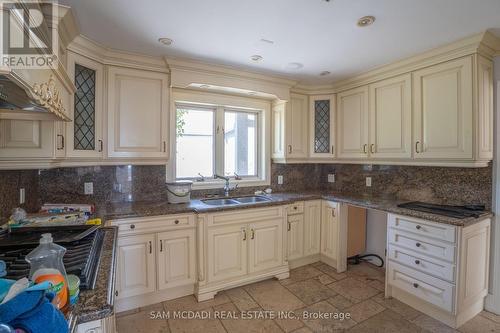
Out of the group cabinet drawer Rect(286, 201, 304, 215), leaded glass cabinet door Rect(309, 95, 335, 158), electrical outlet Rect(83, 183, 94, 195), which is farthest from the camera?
leaded glass cabinet door Rect(309, 95, 335, 158)

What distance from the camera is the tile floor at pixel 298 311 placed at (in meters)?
1.97

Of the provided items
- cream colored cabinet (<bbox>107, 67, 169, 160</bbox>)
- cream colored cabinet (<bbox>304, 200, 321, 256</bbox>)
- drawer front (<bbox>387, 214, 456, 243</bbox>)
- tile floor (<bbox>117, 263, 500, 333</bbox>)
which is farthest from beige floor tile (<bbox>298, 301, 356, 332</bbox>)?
cream colored cabinet (<bbox>107, 67, 169, 160</bbox>)

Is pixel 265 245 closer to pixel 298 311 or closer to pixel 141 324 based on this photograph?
pixel 298 311

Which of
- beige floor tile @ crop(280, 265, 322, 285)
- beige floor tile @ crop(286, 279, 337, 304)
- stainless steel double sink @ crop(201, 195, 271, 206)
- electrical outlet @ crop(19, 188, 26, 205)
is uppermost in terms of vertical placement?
electrical outlet @ crop(19, 188, 26, 205)

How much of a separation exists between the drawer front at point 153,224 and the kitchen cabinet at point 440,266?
6.38 ft

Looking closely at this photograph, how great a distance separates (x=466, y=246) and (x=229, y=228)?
6.46 ft

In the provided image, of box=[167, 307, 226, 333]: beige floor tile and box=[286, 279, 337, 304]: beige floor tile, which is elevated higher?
box=[286, 279, 337, 304]: beige floor tile

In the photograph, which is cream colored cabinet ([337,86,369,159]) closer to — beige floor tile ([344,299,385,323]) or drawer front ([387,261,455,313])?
drawer front ([387,261,455,313])

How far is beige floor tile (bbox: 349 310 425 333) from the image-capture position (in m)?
1.94

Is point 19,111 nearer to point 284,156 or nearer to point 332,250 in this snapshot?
point 284,156

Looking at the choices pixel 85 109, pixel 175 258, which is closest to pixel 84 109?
pixel 85 109

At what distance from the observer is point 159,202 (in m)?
2.59

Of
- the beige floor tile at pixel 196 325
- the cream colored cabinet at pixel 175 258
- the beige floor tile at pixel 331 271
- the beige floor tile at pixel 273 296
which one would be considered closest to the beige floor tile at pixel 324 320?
the beige floor tile at pixel 273 296

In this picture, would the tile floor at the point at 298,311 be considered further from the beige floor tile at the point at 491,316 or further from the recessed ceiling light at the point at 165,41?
the recessed ceiling light at the point at 165,41
